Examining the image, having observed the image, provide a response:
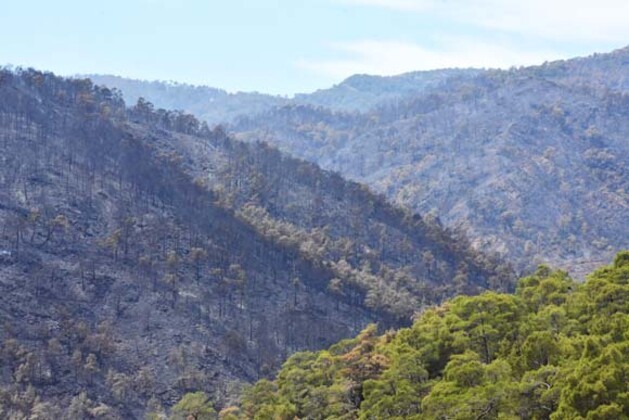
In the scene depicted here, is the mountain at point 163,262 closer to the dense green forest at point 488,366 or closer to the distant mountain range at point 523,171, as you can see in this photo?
the dense green forest at point 488,366

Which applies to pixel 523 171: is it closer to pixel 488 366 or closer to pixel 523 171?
pixel 523 171

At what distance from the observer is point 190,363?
55.8 m

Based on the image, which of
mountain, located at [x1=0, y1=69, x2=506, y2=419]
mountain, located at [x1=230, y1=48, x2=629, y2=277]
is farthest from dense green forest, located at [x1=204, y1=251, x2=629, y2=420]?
mountain, located at [x1=230, y1=48, x2=629, y2=277]

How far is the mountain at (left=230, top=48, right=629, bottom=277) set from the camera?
137 metres

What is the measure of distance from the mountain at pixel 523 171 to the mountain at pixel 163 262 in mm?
37153

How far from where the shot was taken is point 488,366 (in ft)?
87.3

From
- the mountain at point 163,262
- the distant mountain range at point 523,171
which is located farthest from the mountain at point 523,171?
the mountain at point 163,262

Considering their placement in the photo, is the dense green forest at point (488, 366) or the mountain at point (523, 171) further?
the mountain at point (523, 171)

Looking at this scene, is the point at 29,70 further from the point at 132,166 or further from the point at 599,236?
the point at 599,236

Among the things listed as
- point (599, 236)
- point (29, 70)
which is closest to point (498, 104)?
point (599, 236)

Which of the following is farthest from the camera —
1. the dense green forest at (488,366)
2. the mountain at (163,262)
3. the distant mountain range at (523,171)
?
the distant mountain range at (523,171)

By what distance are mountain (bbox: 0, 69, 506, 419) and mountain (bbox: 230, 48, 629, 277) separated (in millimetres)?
37153

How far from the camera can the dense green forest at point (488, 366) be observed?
2262 cm

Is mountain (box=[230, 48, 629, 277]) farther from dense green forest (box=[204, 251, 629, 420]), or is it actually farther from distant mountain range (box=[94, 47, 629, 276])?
dense green forest (box=[204, 251, 629, 420])
